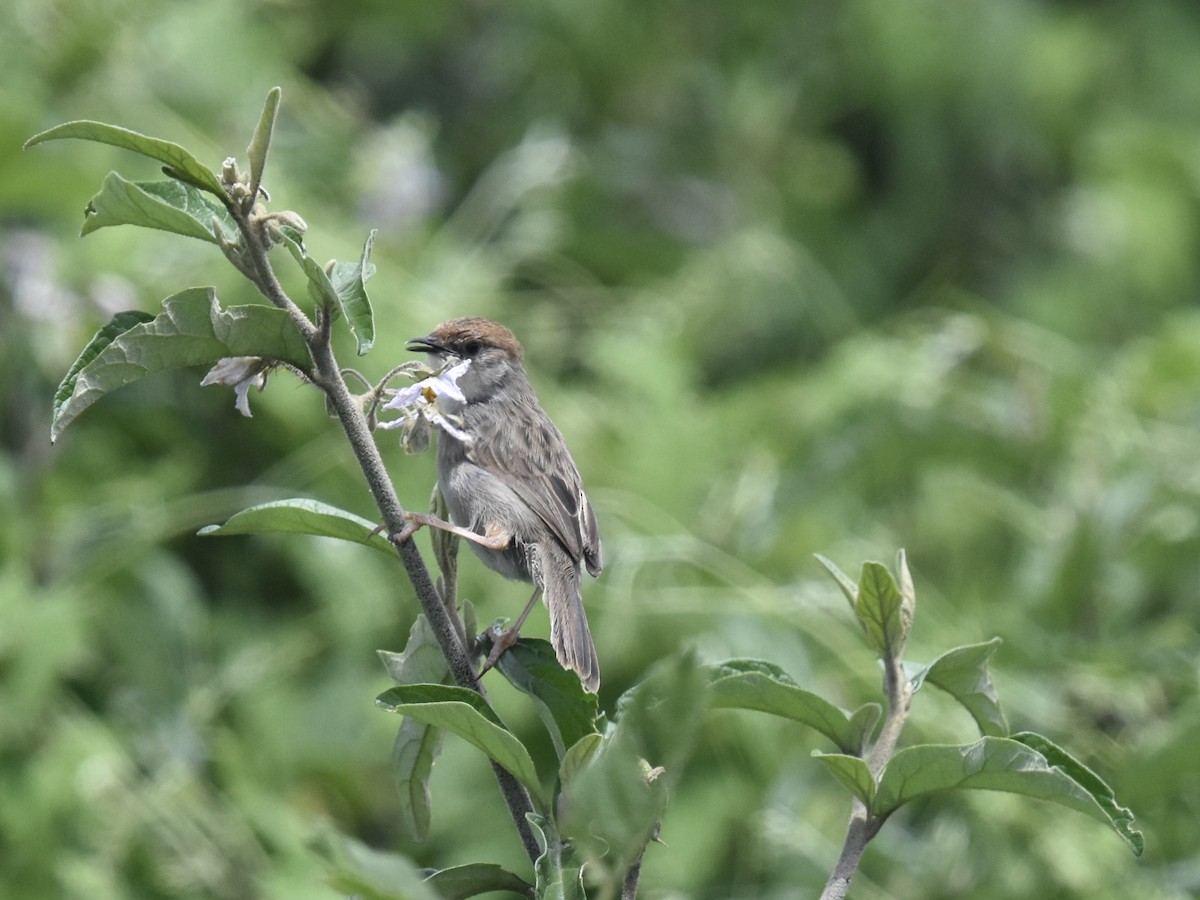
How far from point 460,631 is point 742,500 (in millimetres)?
2793

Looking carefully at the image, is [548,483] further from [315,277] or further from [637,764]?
[637,764]

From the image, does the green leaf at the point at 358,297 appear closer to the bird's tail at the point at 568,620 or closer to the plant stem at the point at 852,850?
the bird's tail at the point at 568,620

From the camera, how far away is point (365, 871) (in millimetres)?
1290

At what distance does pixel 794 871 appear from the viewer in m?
3.70

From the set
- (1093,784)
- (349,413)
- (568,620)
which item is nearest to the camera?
(349,413)

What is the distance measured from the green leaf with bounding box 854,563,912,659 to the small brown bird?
53 cm

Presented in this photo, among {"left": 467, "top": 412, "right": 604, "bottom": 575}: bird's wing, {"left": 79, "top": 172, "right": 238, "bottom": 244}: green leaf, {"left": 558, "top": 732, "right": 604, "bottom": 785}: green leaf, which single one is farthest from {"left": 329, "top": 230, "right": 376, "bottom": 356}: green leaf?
{"left": 467, "top": 412, "right": 604, "bottom": 575}: bird's wing

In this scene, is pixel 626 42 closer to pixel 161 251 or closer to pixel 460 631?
pixel 161 251

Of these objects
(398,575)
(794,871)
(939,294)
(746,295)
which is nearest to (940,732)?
(794,871)

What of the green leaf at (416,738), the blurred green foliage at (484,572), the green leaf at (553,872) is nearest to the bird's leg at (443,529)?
the green leaf at (416,738)

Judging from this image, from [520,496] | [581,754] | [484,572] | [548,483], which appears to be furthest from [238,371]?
[484,572]

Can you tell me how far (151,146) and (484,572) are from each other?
114 inches

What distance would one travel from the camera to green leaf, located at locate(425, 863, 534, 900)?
5.47 feet

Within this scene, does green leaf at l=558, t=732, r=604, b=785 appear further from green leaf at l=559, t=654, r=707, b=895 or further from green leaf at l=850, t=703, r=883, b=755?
green leaf at l=850, t=703, r=883, b=755
